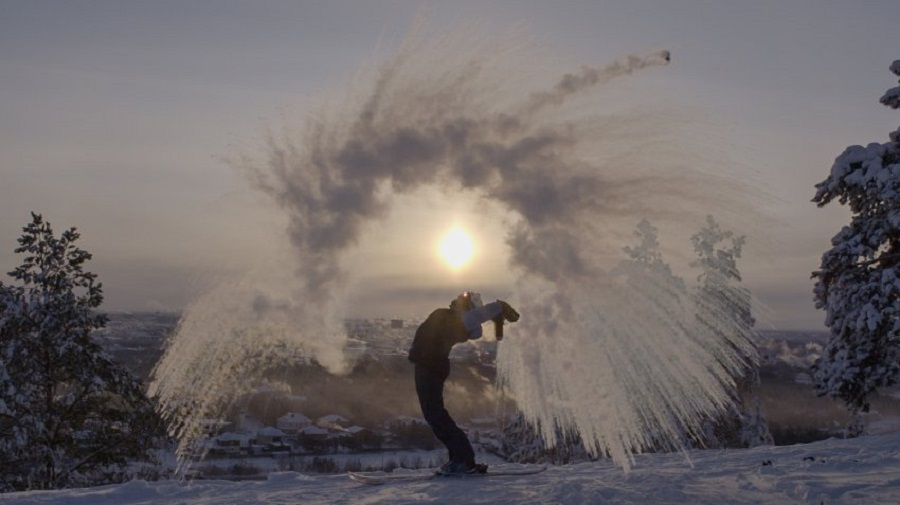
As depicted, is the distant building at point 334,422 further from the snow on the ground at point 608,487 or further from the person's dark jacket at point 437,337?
the person's dark jacket at point 437,337

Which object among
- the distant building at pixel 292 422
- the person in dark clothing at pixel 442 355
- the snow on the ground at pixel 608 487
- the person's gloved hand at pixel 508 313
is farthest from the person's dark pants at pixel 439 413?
the distant building at pixel 292 422

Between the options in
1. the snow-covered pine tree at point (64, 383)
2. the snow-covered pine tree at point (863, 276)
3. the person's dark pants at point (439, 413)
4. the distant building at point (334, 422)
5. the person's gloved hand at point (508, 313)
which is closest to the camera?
the person's dark pants at point (439, 413)

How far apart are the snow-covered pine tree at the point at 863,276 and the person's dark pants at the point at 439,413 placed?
7984mm

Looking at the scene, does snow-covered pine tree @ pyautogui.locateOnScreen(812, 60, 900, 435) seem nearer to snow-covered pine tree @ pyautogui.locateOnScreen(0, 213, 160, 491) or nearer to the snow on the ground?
the snow on the ground

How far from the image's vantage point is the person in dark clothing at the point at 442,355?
12.3 m

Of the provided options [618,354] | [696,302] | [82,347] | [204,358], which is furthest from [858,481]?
[696,302]

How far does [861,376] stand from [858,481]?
297 inches

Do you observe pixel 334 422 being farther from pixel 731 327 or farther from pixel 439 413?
pixel 439 413

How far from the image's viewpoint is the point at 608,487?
9.73m

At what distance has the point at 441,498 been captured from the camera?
9.58 metres

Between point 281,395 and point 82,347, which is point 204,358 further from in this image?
point 281,395

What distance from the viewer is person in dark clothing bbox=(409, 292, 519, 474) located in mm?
12273

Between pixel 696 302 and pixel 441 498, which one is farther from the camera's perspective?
pixel 696 302

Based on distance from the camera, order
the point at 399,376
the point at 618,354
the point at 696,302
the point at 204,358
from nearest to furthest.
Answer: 1. the point at 204,358
2. the point at 618,354
3. the point at 696,302
4. the point at 399,376
